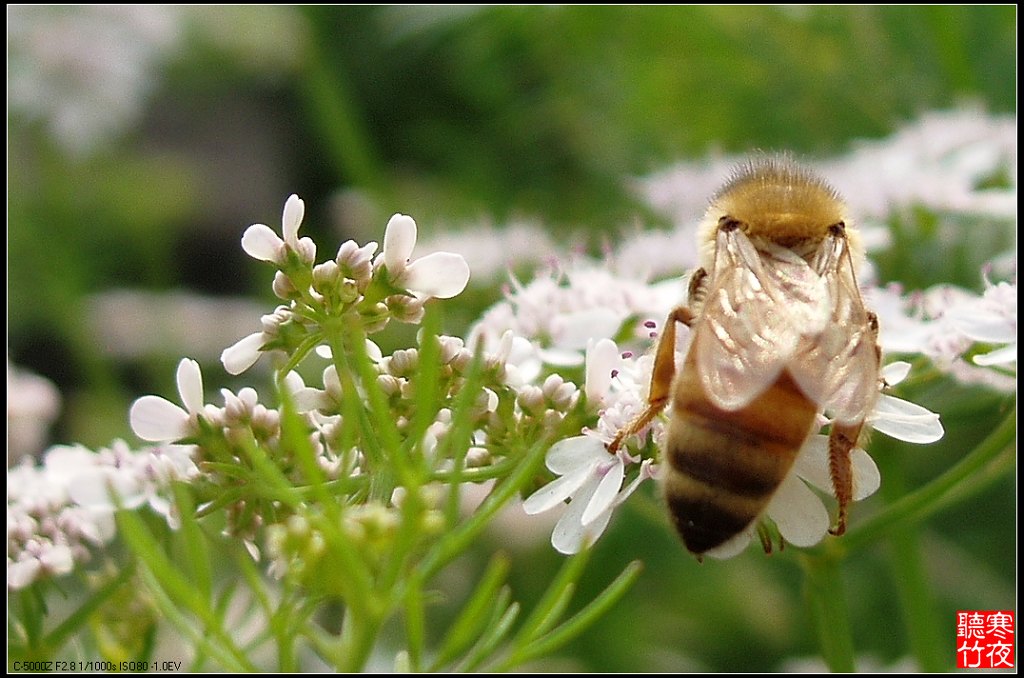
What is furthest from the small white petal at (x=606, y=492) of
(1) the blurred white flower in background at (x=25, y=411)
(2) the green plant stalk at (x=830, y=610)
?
(1) the blurred white flower in background at (x=25, y=411)

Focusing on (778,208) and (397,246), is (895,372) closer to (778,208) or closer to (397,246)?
(778,208)

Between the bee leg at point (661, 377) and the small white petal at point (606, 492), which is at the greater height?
the bee leg at point (661, 377)

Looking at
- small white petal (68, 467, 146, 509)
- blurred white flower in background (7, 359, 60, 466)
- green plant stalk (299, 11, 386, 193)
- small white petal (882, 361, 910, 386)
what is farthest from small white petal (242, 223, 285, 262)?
green plant stalk (299, 11, 386, 193)

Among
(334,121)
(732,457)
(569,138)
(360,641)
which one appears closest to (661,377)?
(732,457)

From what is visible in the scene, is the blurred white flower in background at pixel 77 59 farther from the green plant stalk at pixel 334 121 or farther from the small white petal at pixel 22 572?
the small white petal at pixel 22 572

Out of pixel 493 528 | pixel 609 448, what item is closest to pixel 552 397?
pixel 609 448

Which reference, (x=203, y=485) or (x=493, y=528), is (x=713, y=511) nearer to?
(x=203, y=485)
